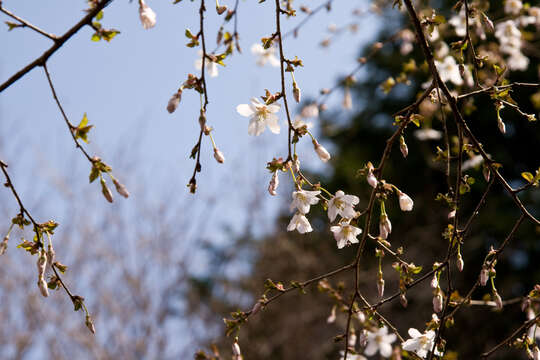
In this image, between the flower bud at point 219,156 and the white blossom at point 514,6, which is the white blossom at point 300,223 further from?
the white blossom at point 514,6

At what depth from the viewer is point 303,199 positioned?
4.12 ft

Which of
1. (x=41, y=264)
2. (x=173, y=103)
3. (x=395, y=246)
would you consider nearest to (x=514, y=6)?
(x=173, y=103)

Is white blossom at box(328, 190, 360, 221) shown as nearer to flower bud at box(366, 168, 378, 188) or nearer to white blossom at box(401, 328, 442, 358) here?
flower bud at box(366, 168, 378, 188)

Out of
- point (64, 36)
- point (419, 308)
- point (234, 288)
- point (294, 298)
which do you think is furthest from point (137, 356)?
point (64, 36)

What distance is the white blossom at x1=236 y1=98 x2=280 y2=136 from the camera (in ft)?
4.36

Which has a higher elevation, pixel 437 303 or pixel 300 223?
pixel 300 223

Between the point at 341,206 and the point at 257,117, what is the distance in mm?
326

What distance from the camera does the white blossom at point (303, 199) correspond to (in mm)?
1217

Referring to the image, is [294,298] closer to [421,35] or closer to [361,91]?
[361,91]

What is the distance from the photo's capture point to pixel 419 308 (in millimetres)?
7016

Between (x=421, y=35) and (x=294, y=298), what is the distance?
692 centimetres

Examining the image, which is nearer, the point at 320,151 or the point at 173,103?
the point at 173,103

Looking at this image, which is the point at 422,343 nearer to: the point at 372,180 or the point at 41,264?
the point at 372,180

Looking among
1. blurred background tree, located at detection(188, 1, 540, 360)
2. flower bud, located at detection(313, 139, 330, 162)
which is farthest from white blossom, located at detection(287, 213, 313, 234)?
blurred background tree, located at detection(188, 1, 540, 360)
